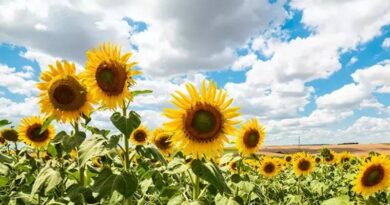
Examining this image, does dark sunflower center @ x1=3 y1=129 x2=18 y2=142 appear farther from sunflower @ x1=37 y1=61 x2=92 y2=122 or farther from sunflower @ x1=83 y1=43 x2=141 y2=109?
sunflower @ x1=83 y1=43 x2=141 y2=109

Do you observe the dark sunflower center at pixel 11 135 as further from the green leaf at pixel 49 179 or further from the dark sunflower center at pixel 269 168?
the dark sunflower center at pixel 269 168

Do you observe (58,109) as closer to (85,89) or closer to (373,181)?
(85,89)

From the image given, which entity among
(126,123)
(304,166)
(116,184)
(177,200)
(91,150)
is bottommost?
(177,200)

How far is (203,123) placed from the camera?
175 inches

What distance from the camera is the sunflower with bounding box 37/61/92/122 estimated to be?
16.3ft

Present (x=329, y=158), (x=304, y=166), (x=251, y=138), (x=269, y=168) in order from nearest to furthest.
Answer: (x=251, y=138) → (x=304, y=166) → (x=269, y=168) → (x=329, y=158)

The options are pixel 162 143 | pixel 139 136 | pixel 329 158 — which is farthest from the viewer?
pixel 329 158

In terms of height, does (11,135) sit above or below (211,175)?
above

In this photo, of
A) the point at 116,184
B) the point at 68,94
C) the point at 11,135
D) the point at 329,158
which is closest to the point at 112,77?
the point at 68,94

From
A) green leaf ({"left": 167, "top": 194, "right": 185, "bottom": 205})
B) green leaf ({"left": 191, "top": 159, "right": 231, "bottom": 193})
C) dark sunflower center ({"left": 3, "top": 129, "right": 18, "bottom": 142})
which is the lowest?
green leaf ({"left": 167, "top": 194, "right": 185, "bottom": 205})

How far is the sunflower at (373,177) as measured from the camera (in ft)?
24.7

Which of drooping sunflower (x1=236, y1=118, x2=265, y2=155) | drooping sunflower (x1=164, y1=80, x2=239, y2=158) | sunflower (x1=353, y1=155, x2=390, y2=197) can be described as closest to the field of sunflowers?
drooping sunflower (x1=164, y1=80, x2=239, y2=158)

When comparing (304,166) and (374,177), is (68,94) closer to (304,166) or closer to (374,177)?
(374,177)

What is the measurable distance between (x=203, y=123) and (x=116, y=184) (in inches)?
46.0
